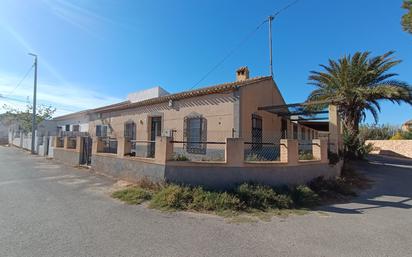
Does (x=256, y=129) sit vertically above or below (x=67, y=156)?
above

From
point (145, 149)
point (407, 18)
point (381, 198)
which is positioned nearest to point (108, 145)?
point (145, 149)

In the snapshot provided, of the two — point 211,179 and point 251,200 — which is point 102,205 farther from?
point 251,200

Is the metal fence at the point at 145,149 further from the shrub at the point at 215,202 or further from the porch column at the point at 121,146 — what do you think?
the shrub at the point at 215,202

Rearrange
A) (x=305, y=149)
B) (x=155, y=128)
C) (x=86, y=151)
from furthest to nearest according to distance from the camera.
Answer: (x=155, y=128), (x=86, y=151), (x=305, y=149)

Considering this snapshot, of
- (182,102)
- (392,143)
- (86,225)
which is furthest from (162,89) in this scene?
(392,143)

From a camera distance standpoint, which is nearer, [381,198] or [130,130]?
[381,198]

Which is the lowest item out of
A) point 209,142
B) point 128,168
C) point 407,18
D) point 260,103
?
point 128,168

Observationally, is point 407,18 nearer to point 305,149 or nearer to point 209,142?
point 305,149

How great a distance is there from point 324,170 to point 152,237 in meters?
7.15

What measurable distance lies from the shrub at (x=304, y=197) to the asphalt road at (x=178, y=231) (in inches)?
18.2

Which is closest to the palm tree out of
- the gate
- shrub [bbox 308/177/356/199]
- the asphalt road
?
shrub [bbox 308/177/356/199]

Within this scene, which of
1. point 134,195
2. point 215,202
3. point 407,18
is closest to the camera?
point 215,202

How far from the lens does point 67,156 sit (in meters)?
13.9

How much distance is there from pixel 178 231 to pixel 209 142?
2.91 meters
